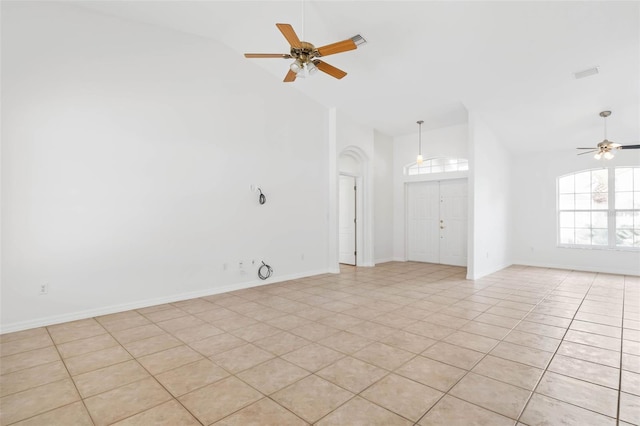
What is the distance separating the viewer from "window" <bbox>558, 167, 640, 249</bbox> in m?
6.70

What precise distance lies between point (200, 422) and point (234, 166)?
4.03 metres

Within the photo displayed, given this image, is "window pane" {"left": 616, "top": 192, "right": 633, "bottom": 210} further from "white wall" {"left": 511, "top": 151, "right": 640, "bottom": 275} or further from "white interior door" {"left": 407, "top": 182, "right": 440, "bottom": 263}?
"white interior door" {"left": 407, "top": 182, "right": 440, "bottom": 263}

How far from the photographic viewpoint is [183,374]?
2557 millimetres

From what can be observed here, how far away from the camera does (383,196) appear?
832 centimetres

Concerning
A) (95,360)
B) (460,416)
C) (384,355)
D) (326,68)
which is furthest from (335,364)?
(326,68)

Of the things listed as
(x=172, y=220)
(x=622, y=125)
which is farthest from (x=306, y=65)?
(x=622, y=125)

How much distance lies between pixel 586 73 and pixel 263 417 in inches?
240

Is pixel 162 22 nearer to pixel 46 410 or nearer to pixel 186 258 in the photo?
pixel 186 258

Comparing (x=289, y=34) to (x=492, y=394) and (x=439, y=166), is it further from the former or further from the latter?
(x=439, y=166)

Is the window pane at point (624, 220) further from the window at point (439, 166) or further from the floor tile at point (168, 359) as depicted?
the floor tile at point (168, 359)

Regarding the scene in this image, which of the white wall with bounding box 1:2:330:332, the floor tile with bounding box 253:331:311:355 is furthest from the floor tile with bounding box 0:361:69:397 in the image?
the floor tile with bounding box 253:331:311:355

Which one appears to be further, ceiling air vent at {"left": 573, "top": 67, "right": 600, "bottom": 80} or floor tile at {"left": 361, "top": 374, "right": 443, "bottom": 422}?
ceiling air vent at {"left": 573, "top": 67, "right": 600, "bottom": 80}

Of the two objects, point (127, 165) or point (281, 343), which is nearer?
point (281, 343)

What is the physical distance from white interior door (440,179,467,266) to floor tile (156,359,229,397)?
668cm
